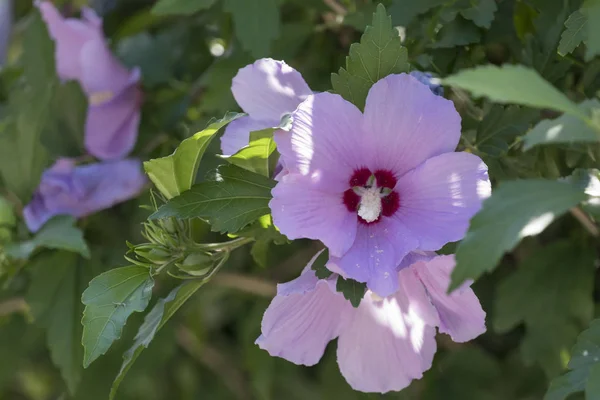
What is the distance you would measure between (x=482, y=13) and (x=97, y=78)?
722 millimetres

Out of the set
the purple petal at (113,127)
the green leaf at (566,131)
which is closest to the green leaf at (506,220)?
the green leaf at (566,131)

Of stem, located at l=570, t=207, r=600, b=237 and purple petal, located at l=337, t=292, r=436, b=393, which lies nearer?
purple petal, located at l=337, t=292, r=436, b=393

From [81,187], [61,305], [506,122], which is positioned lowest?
[61,305]

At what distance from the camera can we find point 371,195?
30.1 inches

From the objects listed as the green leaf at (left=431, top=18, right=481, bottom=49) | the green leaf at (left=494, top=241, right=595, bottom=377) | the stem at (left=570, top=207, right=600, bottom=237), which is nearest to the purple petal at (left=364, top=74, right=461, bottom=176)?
the green leaf at (left=431, top=18, right=481, bottom=49)

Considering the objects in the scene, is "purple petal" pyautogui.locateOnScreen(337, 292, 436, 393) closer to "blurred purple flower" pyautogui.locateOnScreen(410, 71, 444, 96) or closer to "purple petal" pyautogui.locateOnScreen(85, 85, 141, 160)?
"blurred purple flower" pyautogui.locateOnScreen(410, 71, 444, 96)

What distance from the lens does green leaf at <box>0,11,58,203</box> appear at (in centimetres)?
120

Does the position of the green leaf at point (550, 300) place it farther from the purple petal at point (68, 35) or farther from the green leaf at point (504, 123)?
the purple petal at point (68, 35)

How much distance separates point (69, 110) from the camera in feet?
4.34

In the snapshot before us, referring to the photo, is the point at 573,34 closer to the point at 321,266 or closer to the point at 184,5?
the point at 321,266

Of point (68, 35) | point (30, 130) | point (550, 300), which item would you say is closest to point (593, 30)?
point (550, 300)

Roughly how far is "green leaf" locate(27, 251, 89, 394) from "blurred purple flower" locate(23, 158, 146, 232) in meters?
0.08

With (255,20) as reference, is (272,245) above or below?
below

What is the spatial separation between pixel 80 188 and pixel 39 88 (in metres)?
0.18
